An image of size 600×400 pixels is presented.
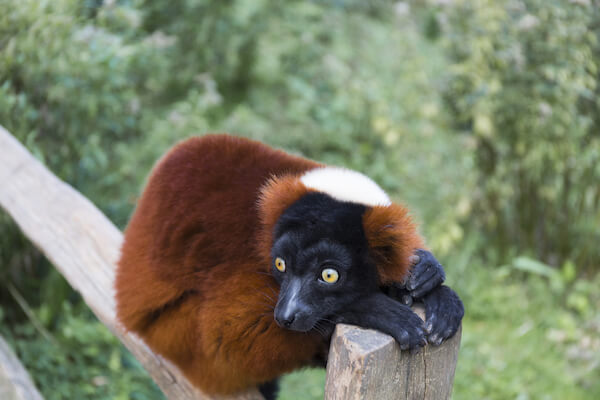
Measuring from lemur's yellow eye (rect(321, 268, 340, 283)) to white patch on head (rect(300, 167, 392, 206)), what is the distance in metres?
0.23

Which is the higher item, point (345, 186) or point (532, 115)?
point (345, 186)

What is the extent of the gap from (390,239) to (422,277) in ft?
0.55

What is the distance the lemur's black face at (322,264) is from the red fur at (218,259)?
0.06 m

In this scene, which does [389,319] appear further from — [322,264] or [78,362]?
[78,362]

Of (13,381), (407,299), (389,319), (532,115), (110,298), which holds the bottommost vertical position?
(532,115)

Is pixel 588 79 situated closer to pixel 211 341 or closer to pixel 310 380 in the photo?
pixel 310 380

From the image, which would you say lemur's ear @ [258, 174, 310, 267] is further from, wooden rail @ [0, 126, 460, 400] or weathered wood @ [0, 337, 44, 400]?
weathered wood @ [0, 337, 44, 400]

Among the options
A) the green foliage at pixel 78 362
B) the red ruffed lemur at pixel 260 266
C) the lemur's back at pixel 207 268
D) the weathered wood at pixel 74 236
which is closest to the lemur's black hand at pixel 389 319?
the red ruffed lemur at pixel 260 266

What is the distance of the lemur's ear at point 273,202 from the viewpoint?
1640 mm

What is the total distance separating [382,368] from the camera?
50.1 inches

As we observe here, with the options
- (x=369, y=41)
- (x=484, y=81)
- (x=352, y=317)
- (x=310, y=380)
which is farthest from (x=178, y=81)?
(x=352, y=317)

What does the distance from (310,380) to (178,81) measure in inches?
145

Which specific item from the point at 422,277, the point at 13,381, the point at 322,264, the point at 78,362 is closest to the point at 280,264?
the point at 322,264

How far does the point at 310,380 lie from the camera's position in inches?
147
